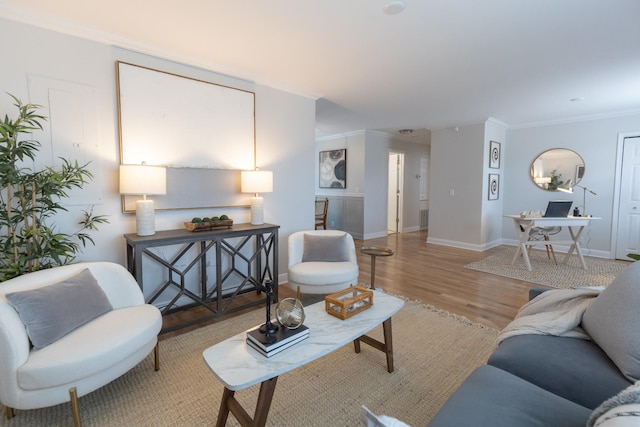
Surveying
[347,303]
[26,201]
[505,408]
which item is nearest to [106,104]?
[26,201]

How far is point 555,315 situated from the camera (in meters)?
1.64

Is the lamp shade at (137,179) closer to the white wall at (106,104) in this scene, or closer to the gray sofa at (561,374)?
the white wall at (106,104)

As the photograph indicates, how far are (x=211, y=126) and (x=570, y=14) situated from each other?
2.99 metres

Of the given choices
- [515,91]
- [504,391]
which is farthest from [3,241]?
[515,91]

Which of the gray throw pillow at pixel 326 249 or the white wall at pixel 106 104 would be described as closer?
the white wall at pixel 106 104

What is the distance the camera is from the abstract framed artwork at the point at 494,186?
18.3ft

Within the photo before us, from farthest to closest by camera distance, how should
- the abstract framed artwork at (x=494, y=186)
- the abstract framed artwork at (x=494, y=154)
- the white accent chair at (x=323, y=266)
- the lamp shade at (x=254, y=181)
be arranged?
1. the abstract framed artwork at (x=494, y=186)
2. the abstract framed artwork at (x=494, y=154)
3. the lamp shade at (x=254, y=181)
4. the white accent chair at (x=323, y=266)

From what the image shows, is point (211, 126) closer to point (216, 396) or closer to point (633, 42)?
point (216, 396)

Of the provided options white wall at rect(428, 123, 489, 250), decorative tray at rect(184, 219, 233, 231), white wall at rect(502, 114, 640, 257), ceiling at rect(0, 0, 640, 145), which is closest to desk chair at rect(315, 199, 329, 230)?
white wall at rect(428, 123, 489, 250)

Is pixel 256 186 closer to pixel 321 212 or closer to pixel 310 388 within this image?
Result: pixel 310 388

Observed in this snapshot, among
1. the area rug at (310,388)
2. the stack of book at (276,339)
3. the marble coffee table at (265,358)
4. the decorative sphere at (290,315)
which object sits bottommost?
the area rug at (310,388)

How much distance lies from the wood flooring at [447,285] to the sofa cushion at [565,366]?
1236 millimetres

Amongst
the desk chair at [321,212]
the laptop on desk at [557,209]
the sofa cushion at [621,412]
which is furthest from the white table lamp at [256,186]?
the laptop on desk at [557,209]

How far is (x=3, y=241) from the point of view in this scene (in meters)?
2.10
